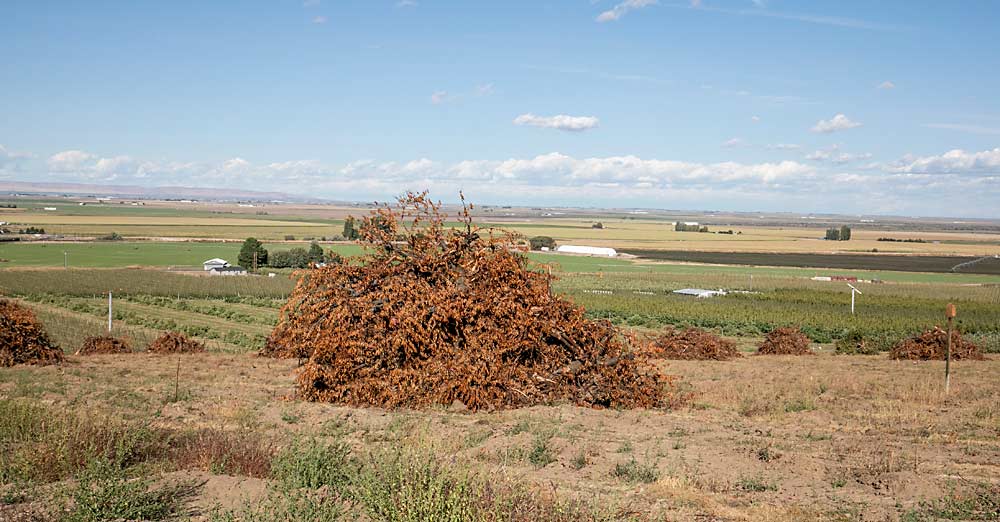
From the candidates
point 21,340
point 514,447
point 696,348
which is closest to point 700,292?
point 696,348

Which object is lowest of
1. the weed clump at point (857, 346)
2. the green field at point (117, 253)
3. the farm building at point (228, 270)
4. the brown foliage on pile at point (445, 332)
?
the farm building at point (228, 270)

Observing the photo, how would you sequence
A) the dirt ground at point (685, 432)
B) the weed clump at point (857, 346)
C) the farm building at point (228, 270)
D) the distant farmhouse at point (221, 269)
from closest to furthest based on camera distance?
1. the dirt ground at point (685, 432)
2. the weed clump at point (857, 346)
3. the farm building at point (228, 270)
4. the distant farmhouse at point (221, 269)

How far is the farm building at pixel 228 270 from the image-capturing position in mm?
71812

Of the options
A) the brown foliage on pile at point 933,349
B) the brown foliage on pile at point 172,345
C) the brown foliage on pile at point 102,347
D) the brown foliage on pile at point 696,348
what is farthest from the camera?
the brown foliage on pile at point 696,348

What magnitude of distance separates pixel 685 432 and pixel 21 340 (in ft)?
46.1

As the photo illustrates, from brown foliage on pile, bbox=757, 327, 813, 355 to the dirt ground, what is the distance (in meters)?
8.37

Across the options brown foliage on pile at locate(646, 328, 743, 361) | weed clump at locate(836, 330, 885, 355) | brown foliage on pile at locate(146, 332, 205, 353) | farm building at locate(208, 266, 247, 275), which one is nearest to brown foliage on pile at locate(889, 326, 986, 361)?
weed clump at locate(836, 330, 885, 355)

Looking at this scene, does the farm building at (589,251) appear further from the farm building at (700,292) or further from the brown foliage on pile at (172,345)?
the brown foliage on pile at (172,345)

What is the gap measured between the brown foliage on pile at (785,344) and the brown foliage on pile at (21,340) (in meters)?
20.8

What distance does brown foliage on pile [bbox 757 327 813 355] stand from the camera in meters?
27.7

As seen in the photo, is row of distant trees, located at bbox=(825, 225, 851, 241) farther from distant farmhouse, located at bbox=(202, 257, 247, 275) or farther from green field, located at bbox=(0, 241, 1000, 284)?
distant farmhouse, located at bbox=(202, 257, 247, 275)

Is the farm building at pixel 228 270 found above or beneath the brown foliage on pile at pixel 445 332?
beneath

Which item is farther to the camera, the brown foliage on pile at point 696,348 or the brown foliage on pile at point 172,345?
the brown foliage on pile at point 696,348

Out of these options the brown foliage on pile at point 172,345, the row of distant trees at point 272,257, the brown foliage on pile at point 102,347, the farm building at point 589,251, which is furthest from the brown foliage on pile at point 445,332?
the farm building at point 589,251
